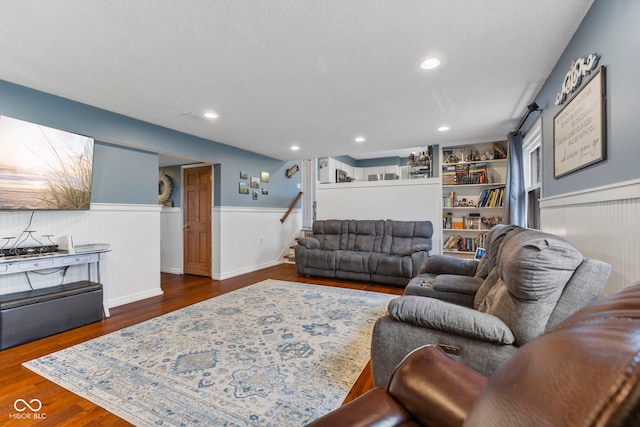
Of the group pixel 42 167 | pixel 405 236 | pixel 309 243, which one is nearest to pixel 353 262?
pixel 309 243

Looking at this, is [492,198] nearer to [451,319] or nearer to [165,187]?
[451,319]

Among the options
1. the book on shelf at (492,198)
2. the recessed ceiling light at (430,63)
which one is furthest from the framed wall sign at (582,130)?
the book on shelf at (492,198)

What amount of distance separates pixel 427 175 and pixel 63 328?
18.6 ft

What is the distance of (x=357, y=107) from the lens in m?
3.21

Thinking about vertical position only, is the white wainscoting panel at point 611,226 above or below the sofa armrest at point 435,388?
above

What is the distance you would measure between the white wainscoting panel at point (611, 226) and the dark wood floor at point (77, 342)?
1.45 m

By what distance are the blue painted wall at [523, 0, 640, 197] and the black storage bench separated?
4.09 metres

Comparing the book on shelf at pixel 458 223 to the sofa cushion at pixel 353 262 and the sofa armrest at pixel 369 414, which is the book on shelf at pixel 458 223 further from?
the sofa armrest at pixel 369 414

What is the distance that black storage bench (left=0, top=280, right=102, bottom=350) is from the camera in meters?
2.30

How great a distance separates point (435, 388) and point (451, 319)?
56cm

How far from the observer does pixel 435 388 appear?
2.90 ft

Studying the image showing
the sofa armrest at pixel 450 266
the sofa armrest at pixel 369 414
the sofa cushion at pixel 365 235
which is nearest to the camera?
the sofa armrest at pixel 369 414

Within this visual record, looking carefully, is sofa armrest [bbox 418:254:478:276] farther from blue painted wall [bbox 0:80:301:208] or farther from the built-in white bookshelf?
blue painted wall [bbox 0:80:301:208]

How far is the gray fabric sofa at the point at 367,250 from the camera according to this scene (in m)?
4.25
